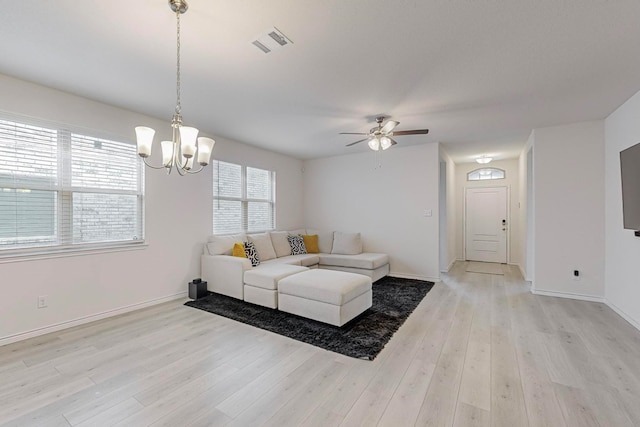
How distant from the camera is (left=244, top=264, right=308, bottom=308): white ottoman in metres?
3.50

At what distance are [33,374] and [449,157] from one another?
A: 23.1 feet

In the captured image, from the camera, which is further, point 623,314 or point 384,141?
point 384,141

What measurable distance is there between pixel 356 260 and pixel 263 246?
1.68 metres

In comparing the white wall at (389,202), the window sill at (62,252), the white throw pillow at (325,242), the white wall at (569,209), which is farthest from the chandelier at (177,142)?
the white wall at (569,209)

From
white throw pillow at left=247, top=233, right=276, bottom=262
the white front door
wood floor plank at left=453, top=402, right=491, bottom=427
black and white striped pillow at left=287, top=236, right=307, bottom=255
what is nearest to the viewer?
wood floor plank at left=453, top=402, right=491, bottom=427

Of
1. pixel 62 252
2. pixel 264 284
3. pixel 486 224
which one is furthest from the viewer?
pixel 486 224

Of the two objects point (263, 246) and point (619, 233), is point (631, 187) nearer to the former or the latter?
point (619, 233)

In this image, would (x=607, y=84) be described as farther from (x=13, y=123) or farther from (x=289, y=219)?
(x=13, y=123)

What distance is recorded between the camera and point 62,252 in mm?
2988

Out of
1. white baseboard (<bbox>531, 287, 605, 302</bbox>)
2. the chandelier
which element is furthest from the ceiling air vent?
white baseboard (<bbox>531, 287, 605, 302</bbox>)

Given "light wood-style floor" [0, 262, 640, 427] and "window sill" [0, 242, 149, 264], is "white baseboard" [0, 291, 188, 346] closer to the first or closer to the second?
"light wood-style floor" [0, 262, 640, 427]

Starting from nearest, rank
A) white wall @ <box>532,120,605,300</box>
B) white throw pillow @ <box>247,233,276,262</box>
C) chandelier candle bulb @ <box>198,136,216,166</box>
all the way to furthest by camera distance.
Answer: chandelier candle bulb @ <box>198,136,216,166</box> → white wall @ <box>532,120,605,300</box> → white throw pillow @ <box>247,233,276,262</box>

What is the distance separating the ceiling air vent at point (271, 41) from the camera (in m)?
1.98

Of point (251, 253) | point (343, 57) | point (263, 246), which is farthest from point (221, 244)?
point (343, 57)
